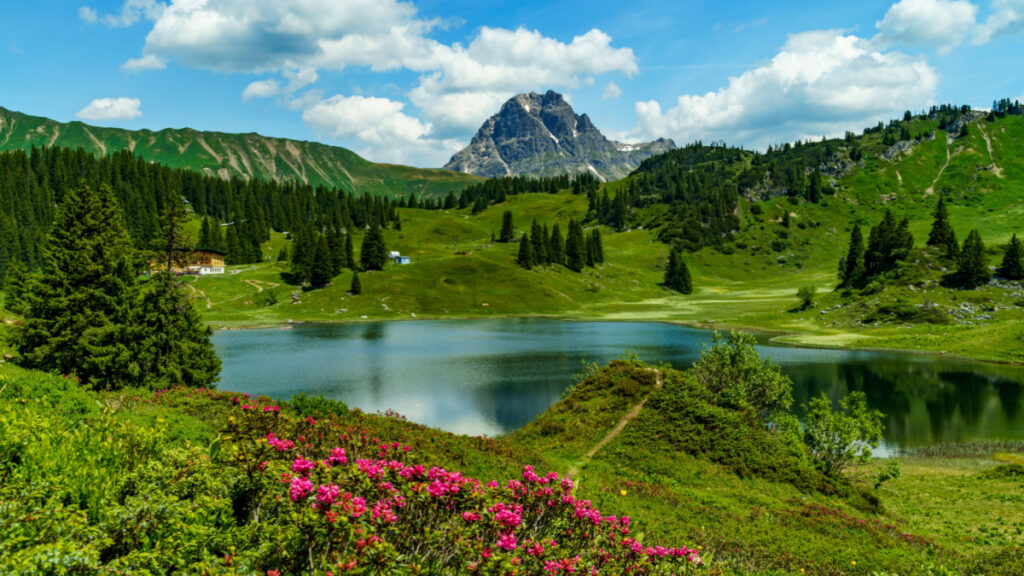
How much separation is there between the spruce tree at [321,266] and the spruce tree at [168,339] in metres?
106

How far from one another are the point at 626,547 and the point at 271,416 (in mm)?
10469

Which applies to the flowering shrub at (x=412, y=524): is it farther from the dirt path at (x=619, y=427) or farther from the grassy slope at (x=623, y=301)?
the grassy slope at (x=623, y=301)

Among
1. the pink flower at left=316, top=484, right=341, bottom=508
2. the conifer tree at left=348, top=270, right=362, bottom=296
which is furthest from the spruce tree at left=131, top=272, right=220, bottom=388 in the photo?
the conifer tree at left=348, top=270, right=362, bottom=296

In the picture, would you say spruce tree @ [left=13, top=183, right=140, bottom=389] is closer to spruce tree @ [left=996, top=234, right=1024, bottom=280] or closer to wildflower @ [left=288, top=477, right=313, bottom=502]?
wildflower @ [left=288, top=477, right=313, bottom=502]

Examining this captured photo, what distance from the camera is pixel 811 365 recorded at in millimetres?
72250

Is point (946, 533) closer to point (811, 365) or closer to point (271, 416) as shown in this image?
point (271, 416)

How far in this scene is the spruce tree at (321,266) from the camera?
468 ft

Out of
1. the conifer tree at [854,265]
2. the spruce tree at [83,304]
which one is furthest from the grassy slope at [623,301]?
the spruce tree at [83,304]

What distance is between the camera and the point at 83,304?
3584cm

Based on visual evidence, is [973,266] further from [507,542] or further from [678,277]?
[507,542]

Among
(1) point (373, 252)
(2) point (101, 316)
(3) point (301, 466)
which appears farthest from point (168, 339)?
(1) point (373, 252)

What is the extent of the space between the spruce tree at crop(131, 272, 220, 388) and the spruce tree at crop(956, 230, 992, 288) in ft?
437

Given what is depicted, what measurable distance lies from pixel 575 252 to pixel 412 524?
185 m

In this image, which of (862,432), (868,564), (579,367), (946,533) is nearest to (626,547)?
(868,564)
